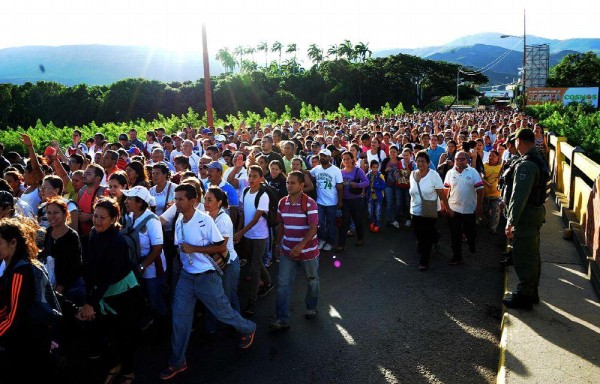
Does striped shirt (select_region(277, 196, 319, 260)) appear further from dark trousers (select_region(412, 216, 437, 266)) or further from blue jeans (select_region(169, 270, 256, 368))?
dark trousers (select_region(412, 216, 437, 266))

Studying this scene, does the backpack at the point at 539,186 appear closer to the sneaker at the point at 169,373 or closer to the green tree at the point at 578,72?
the sneaker at the point at 169,373

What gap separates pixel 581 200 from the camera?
8.43 m

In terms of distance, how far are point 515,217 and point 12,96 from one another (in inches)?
2710

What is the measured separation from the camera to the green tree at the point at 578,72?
8444 centimetres

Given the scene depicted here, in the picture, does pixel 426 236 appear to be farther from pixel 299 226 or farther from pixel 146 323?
pixel 146 323

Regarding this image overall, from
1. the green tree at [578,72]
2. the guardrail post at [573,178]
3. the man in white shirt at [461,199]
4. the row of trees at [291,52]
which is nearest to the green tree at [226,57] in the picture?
the row of trees at [291,52]

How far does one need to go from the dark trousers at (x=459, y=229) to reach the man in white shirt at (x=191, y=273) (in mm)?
4280

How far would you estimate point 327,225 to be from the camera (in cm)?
851

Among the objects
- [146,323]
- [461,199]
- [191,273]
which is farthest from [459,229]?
[146,323]

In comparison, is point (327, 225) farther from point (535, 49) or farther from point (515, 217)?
point (535, 49)

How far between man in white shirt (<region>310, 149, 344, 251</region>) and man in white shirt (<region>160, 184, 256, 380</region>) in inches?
149

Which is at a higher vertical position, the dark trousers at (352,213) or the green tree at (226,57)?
the green tree at (226,57)

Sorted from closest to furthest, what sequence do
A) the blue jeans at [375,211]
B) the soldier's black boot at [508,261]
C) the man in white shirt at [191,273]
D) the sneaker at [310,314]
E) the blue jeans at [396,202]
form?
1. the man in white shirt at [191,273]
2. the sneaker at [310,314]
3. the soldier's black boot at [508,261]
4. the blue jeans at [396,202]
5. the blue jeans at [375,211]

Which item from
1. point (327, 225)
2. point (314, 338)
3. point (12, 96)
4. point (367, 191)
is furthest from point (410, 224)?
point (12, 96)
